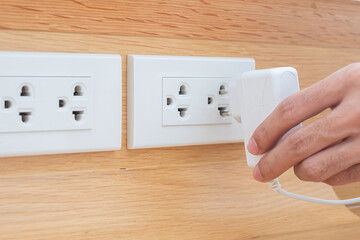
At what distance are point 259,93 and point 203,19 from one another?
14cm

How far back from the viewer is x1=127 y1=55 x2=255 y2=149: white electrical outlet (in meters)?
0.57

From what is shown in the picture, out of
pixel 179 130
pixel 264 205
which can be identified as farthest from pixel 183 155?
pixel 264 205

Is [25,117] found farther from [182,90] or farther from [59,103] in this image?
[182,90]

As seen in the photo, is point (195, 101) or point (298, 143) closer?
point (298, 143)

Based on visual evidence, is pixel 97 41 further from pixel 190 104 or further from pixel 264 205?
pixel 264 205

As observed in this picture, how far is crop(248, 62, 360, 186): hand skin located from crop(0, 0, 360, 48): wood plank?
0.18 metres

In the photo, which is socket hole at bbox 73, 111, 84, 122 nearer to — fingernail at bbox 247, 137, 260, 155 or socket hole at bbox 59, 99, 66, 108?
socket hole at bbox 59, 99, 66, 108

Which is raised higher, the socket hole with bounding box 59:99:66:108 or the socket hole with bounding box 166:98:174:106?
the socket hole with bounding box 59:99:66:108

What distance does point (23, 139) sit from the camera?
19.7 inches

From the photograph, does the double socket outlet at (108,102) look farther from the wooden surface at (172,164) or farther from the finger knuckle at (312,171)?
the finger knuckle at (312,171)

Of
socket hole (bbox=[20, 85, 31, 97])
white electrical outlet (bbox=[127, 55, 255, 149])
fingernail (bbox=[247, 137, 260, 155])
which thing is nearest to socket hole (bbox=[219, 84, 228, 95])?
white electrical outlet (bbox=[127, 55, 255, 149])

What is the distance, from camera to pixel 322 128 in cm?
48

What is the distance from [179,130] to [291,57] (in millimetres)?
206

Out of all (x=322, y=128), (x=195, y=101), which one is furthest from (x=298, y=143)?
(x=195, y=101)
